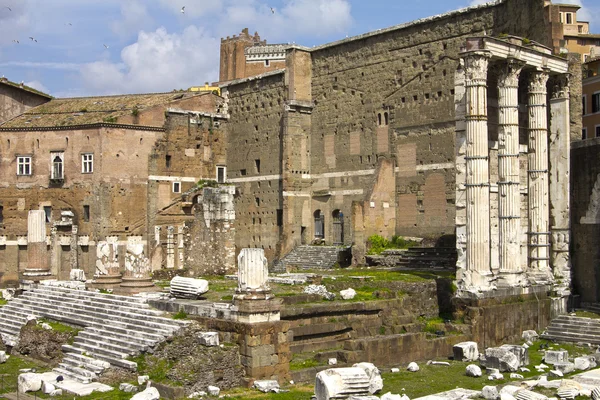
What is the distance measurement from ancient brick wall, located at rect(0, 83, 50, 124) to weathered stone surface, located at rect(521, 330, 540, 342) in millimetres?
30198

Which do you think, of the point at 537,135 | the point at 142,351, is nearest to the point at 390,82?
the point at 537,135

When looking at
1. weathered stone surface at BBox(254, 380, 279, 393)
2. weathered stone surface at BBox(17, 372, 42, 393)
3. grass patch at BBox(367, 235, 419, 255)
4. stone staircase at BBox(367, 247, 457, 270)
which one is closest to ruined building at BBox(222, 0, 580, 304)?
grass patch at BBox(367, 235, 419, 255)

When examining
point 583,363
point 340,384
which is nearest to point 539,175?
point 583,363

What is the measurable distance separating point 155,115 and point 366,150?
37.7 ft

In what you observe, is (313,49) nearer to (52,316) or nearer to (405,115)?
(405,115)

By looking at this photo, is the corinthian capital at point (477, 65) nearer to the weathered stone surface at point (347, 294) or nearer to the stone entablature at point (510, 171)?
the stone entablature at point (510, 171)

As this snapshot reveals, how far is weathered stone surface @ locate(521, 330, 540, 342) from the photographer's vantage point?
2058cm

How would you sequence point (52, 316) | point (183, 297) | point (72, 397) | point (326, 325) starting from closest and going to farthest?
point (72, 397) < point (326, 325) < point (183, 297) < point (52, 316)

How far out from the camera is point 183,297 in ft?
61.2

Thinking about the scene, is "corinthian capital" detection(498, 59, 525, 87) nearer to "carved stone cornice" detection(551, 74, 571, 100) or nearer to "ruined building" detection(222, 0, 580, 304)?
"ruined building" detection(222, 0, 580, 304)

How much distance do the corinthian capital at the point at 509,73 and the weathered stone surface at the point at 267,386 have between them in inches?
461

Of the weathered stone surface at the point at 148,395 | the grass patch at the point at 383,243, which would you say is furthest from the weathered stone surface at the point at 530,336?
the weathered stone surface at the point at 148,395

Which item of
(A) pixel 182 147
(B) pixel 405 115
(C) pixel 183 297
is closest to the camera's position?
(C) pixel 183 297

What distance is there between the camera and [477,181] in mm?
20109
